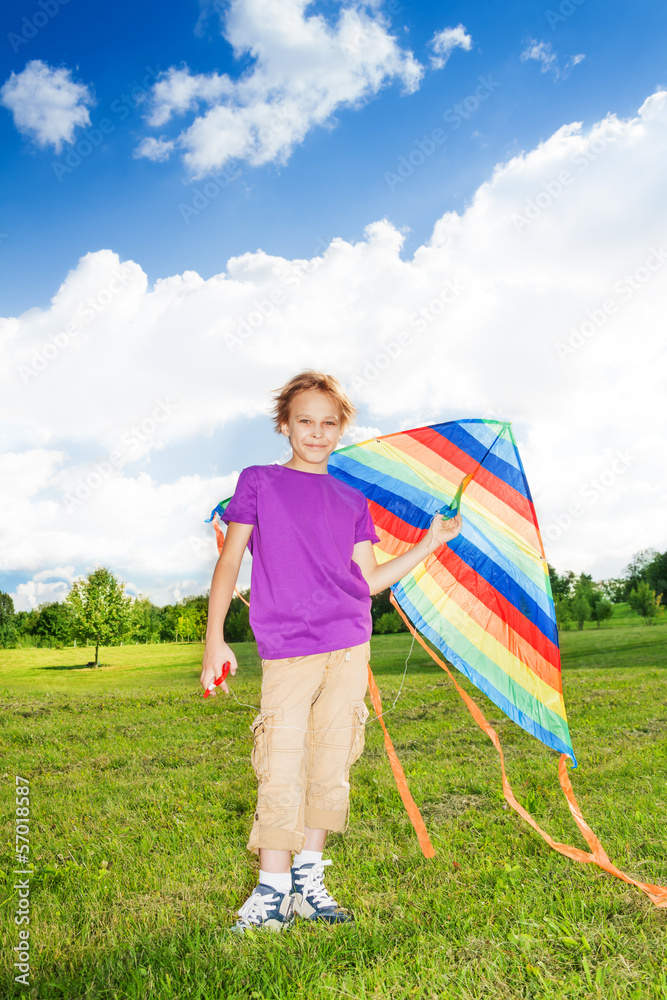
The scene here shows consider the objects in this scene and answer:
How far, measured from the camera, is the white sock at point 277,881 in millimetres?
2633

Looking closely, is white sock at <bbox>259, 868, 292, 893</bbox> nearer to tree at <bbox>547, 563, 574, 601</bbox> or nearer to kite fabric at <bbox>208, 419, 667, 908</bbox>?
kite fabric at <bbox>208, 419, 667, 908</bbox>

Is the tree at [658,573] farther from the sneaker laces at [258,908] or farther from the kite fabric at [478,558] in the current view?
the sneaker laces at [258,908]

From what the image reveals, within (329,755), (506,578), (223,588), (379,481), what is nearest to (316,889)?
(329,755)

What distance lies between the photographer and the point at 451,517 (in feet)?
11.2

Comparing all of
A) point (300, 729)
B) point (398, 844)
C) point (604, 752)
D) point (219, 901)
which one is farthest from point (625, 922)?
point (604, 752)

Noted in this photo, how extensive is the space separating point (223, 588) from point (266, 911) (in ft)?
4.47

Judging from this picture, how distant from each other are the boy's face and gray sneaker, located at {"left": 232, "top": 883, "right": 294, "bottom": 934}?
191 centimetres

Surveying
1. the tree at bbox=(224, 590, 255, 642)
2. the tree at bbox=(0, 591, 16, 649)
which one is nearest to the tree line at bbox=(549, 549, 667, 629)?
the tree at bbox=(224, 590, 255, 642)

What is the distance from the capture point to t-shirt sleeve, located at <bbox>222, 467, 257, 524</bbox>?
9.59 feet

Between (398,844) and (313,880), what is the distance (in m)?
0.93

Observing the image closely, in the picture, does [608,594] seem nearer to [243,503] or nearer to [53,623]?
[53,623]

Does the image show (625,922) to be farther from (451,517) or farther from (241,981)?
(451,517)

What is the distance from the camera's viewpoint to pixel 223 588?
9.48 ft

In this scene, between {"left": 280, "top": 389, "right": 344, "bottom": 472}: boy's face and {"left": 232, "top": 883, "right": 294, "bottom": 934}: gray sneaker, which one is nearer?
{"left": 232, "top": 883, "right": 294, "bottom": 934}: gray sneaker
